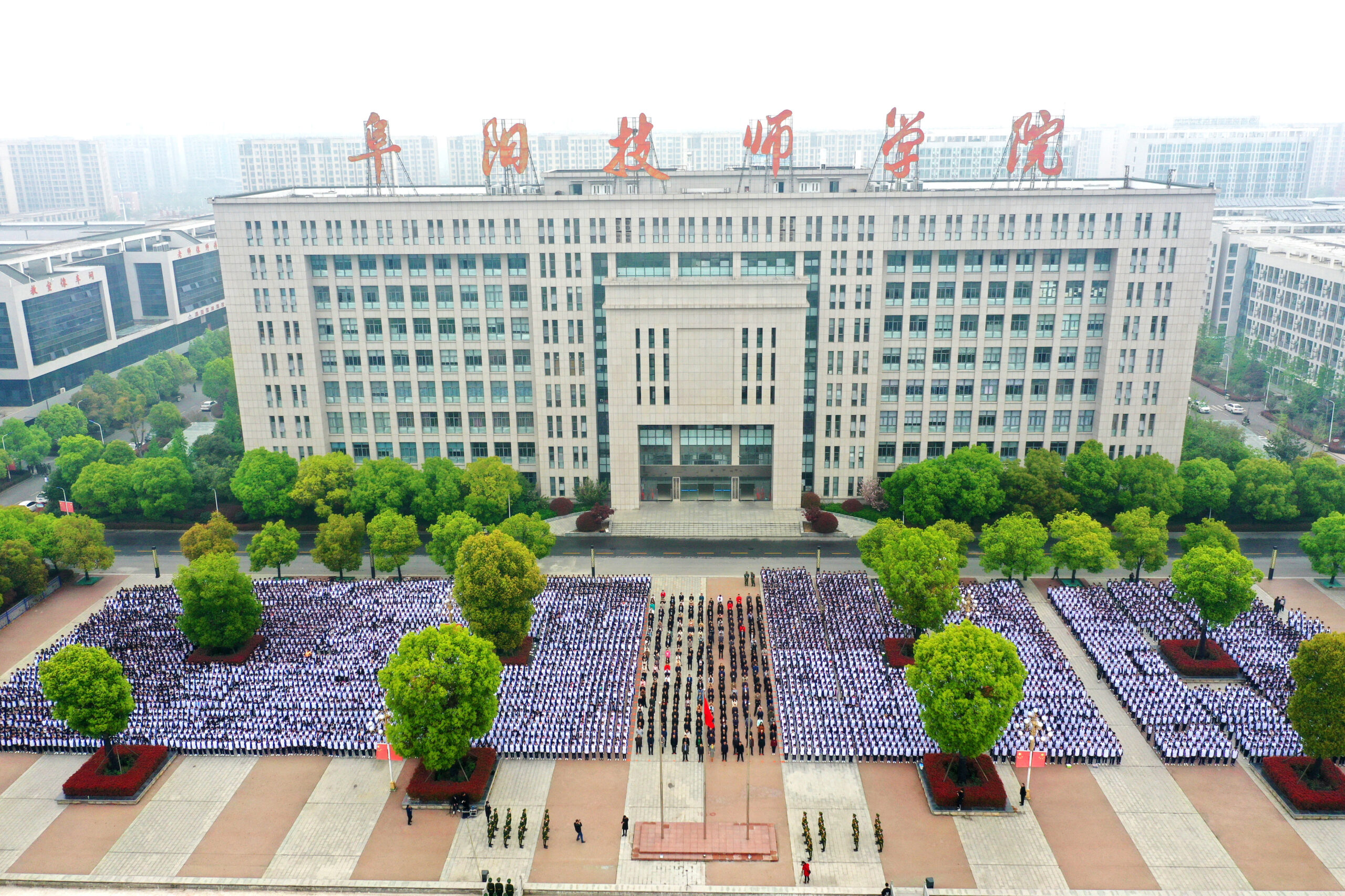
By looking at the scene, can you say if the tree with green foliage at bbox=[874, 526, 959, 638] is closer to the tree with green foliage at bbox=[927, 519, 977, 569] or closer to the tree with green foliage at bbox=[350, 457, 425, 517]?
the tree with green foliage at bbox=[927, 519, 977, 569]

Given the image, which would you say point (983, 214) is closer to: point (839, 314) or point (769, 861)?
point (839, 314)

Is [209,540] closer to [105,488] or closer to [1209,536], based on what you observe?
[105,488]

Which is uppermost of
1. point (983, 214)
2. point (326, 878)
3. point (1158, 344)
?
point (983, 214)

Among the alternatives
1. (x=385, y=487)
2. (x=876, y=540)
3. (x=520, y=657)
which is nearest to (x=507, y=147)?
(x=385, y=487)

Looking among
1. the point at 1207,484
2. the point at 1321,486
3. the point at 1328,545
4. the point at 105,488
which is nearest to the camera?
the point at 1328,545

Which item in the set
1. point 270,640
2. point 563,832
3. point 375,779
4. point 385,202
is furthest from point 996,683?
point 385,202

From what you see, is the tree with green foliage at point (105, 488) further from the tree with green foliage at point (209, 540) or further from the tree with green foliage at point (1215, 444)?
the tree with green foliage at point (1215, 444)
